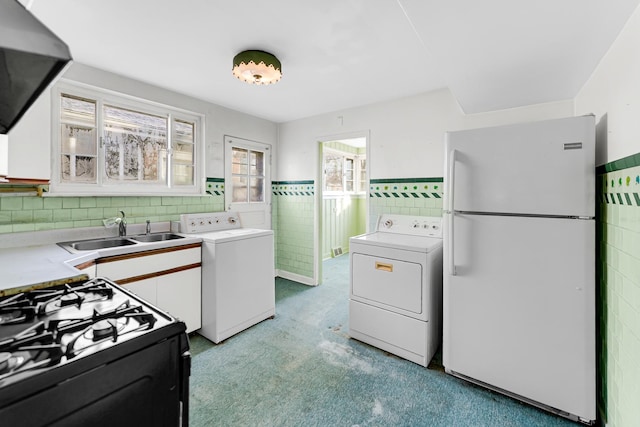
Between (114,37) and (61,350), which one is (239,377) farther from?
(114,37)

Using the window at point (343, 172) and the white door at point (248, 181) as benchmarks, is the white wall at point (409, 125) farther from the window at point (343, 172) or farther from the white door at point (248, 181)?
the window at point (343, 172)

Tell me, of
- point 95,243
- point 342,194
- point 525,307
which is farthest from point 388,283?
point 342,194

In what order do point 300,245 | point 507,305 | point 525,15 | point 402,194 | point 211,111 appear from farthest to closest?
1. point 300,245
2. point 211,111
3. point 402,194
4. point 507,305
5. point 525,15

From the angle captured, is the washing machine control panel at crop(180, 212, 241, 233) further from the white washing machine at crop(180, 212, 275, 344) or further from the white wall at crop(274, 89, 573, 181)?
the white wall at crop(274, 89, 573, 181)

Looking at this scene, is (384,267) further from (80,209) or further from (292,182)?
(80,209)

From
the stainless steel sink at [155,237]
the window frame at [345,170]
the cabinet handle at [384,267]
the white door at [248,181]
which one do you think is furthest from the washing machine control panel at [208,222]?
the window frame at [345,170]

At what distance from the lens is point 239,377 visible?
2018mm

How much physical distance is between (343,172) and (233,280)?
3.76 meters

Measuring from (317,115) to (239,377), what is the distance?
3.03 metres

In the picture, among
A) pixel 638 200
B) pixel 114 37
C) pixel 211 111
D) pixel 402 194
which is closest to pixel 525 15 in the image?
pixel 638 200

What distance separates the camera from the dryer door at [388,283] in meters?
2.17

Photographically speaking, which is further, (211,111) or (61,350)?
(211,111)

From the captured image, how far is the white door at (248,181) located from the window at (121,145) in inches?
16.7

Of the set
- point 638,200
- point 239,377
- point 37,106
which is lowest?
point 239,377
